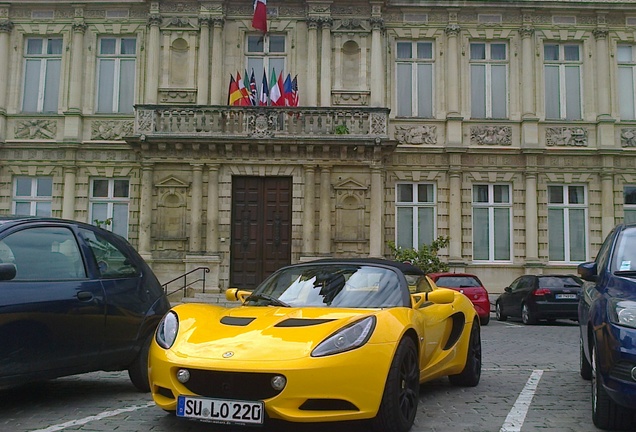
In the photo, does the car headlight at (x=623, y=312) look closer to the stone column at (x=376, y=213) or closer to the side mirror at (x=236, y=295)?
the side mirror at (x=236, y=295)

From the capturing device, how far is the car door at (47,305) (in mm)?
5523

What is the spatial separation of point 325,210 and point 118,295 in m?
16.1

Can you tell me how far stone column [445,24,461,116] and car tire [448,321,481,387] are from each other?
1725 cm

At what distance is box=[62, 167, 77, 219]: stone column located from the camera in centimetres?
2372

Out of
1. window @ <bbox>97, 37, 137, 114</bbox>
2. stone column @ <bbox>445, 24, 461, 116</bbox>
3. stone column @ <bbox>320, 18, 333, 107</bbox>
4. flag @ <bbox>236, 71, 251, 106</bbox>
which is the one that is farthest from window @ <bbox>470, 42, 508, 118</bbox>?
window @ <bbox>97, 37, 137, 114</bbox>

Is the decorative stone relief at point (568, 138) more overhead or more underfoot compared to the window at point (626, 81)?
more underfoot

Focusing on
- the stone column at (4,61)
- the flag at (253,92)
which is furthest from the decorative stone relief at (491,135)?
the stone column at (4,61)

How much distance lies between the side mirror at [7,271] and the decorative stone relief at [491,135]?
67.2ft

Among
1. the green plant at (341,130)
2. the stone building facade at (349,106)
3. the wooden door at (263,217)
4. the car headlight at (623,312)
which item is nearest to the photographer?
the car headlight at (623,312)

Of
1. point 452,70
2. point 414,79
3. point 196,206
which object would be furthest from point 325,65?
point 196,206

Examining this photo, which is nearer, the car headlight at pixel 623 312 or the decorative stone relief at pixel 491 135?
the car headlight at pixel 623 312

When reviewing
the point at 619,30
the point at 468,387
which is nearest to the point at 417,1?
the point at 619,30

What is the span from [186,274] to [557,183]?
1351cm

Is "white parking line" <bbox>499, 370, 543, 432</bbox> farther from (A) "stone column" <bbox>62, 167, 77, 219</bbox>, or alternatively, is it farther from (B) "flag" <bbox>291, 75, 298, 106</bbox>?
(A) "stone column" <bbox>62, 167, 77, 219</bbox>
